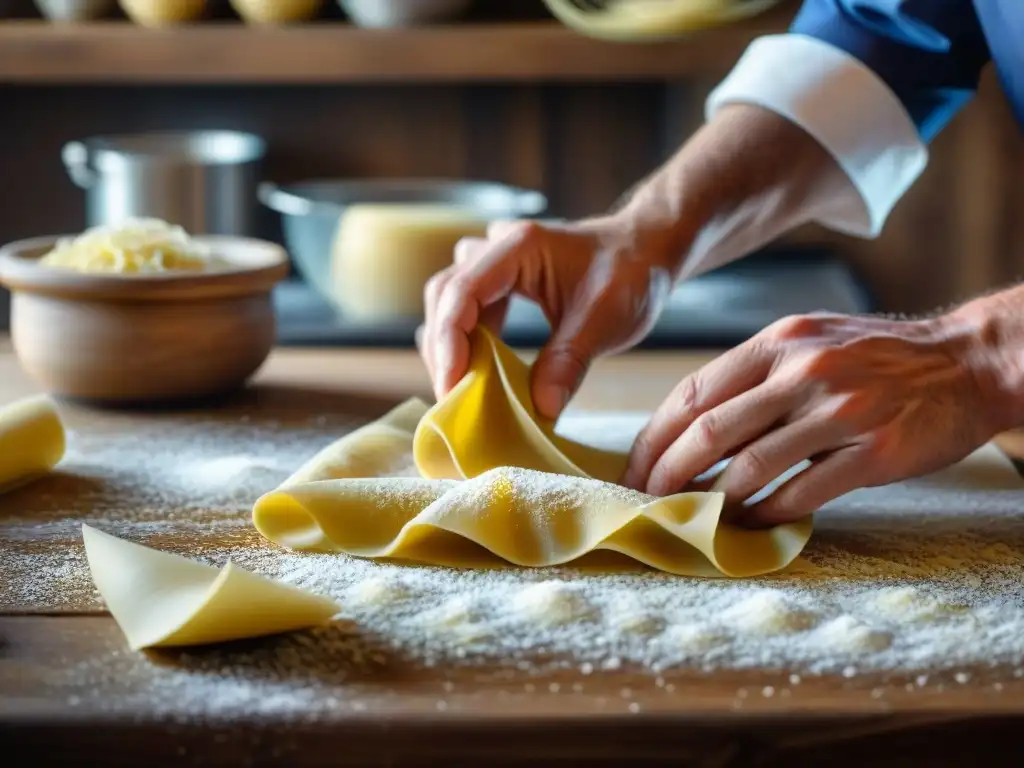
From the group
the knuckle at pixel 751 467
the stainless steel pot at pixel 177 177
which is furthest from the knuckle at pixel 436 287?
the stainless steel pot at pixel 177 177

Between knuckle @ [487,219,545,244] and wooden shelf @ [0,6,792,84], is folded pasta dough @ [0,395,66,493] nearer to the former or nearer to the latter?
knuckle @ [487,219,545,244]

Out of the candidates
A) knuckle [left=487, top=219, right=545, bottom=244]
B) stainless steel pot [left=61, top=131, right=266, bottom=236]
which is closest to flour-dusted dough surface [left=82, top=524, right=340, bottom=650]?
knuckle [left=487, top=219, right=545, bottom=244]

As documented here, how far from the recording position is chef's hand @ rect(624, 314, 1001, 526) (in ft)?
2.96

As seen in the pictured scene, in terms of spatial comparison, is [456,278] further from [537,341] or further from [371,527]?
[537,341]

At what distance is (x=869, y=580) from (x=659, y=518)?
0.13 m

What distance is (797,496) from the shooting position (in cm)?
90

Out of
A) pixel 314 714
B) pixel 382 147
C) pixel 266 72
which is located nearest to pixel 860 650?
pixel 314 714

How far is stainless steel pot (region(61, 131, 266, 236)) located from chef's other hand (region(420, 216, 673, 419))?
86 centimetres

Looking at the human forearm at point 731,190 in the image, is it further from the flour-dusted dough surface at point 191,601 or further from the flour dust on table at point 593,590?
the flour-dusted dough surface at point 191,601

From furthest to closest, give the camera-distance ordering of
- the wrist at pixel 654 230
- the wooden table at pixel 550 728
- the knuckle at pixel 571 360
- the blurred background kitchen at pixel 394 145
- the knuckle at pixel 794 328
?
the blurred background kitchen at pixel 394 145
the wrist at pixel 654 230
the knuckle at pixel 571 360
the knuckle at pixel 794 328
the wooden table at pixel 550 728

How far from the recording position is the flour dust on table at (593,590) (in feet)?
2.39

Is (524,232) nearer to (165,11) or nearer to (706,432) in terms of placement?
(706,432)

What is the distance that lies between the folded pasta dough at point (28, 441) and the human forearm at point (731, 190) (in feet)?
1.66

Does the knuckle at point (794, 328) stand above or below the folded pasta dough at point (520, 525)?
above
